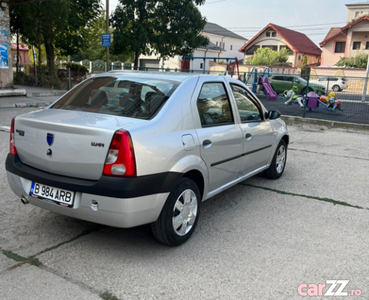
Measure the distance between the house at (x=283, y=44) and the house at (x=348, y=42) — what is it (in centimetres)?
601

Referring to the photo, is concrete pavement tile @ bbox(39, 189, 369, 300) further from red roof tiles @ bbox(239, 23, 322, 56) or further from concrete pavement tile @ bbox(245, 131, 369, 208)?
red roof tiles @ bbox(239, 23, 322, 56)

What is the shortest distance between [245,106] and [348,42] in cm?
4548

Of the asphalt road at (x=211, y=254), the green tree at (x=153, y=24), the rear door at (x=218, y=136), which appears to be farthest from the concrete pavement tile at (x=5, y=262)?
the green tree at (x=153, y=24)

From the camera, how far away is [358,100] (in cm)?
1616

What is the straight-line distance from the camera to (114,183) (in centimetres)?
306

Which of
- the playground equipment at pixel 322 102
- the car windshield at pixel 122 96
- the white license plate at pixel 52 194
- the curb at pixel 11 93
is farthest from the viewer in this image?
the curb at pixel 11 93

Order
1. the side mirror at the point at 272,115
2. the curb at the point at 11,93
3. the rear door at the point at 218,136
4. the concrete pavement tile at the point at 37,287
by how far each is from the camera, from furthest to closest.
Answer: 1. the curb at the point at 11,93
2. the side mirror at the point at 272,115
3. the rear door at the point at 218,136
4. the concrete pavement tile at the point at 37,287

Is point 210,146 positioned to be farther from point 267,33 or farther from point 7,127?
point 267,33

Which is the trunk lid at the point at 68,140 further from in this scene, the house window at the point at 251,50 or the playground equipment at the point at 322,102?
the house window at the point at 251,50

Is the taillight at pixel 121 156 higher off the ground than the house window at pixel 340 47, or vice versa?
the house window at pixel 340 47

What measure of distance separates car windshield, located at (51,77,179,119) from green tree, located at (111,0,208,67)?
80.1 feet

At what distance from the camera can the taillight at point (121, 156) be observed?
3045 millimetres

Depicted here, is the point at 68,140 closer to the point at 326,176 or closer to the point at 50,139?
the point at 50,139

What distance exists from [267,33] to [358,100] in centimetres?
4383
